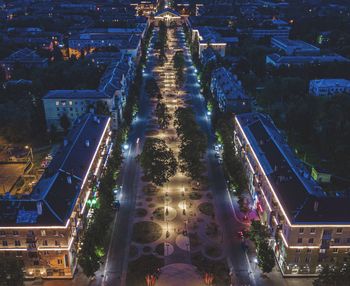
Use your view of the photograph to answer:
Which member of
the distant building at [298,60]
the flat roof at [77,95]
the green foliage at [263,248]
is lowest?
the green foliage at [263,248]

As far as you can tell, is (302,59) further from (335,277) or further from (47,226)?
(47,226)

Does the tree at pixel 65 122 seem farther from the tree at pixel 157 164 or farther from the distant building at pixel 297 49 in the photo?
the distant building at pixel 297 49

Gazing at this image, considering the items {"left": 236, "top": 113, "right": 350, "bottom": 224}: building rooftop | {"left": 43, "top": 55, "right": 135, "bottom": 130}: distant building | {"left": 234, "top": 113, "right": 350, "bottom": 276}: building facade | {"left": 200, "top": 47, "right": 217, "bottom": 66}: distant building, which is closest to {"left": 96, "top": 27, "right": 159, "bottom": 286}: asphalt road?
{"left": 43, "top": 55, "right": 135, "bottom": 130}: distant building

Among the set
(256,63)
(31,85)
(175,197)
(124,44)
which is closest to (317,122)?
(175,197)

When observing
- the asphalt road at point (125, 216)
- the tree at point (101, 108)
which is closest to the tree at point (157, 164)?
the asphalt road at point (125, 216)

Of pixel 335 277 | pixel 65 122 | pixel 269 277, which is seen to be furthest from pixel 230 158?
pixel 65 122

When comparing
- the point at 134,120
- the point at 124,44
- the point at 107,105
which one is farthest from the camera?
the point at 124,44

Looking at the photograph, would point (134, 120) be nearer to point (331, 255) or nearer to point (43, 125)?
point (43, 125)
